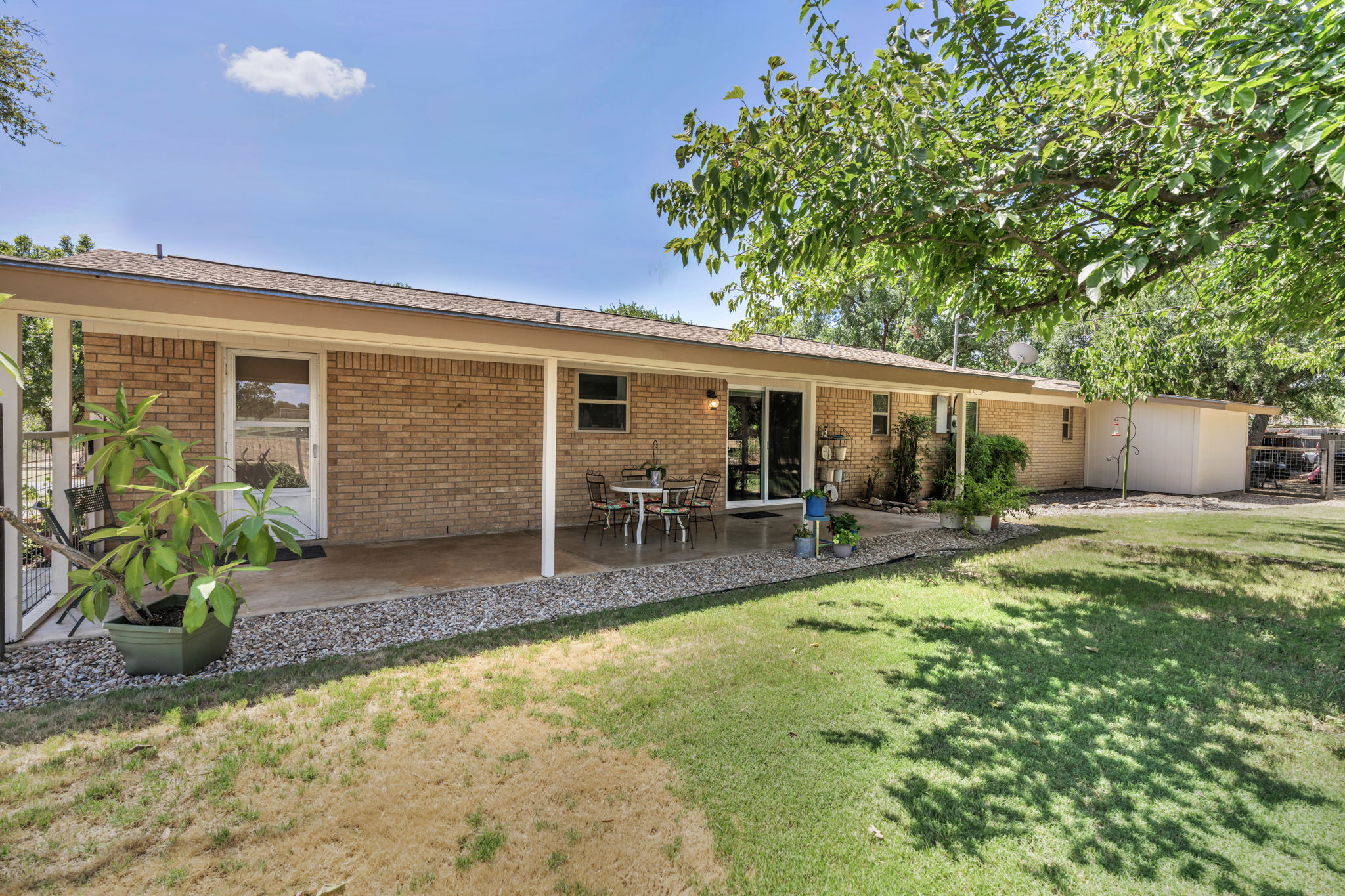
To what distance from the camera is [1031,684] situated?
149 inches

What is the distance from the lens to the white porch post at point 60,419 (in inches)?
179

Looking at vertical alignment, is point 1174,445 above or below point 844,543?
above

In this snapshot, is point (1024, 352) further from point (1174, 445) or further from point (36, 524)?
point (36, 524)

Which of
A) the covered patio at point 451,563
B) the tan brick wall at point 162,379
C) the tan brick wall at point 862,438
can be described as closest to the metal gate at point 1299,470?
the tan brick wall at point 862,438

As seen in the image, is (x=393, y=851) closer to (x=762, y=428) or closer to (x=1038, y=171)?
(x=1038, y=171)

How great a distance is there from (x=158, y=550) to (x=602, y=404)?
6.50 meters

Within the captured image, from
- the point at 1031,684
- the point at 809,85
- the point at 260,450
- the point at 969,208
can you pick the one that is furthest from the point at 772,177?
the point at 260,450

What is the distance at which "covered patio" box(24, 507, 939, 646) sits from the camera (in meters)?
5.27

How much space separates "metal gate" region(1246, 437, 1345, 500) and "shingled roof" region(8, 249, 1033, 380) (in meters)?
11.7

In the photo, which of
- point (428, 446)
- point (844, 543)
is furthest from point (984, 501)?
point (428, 446)

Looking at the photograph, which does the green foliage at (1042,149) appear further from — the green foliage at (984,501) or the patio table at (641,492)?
the green foliage at (984,501)

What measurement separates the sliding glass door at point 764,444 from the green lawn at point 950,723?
5524mm

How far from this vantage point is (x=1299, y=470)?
65.1 feet

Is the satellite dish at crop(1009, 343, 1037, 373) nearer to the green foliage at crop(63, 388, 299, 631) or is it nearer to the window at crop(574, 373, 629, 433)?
the window at crop(574, 373, 629, 433)
